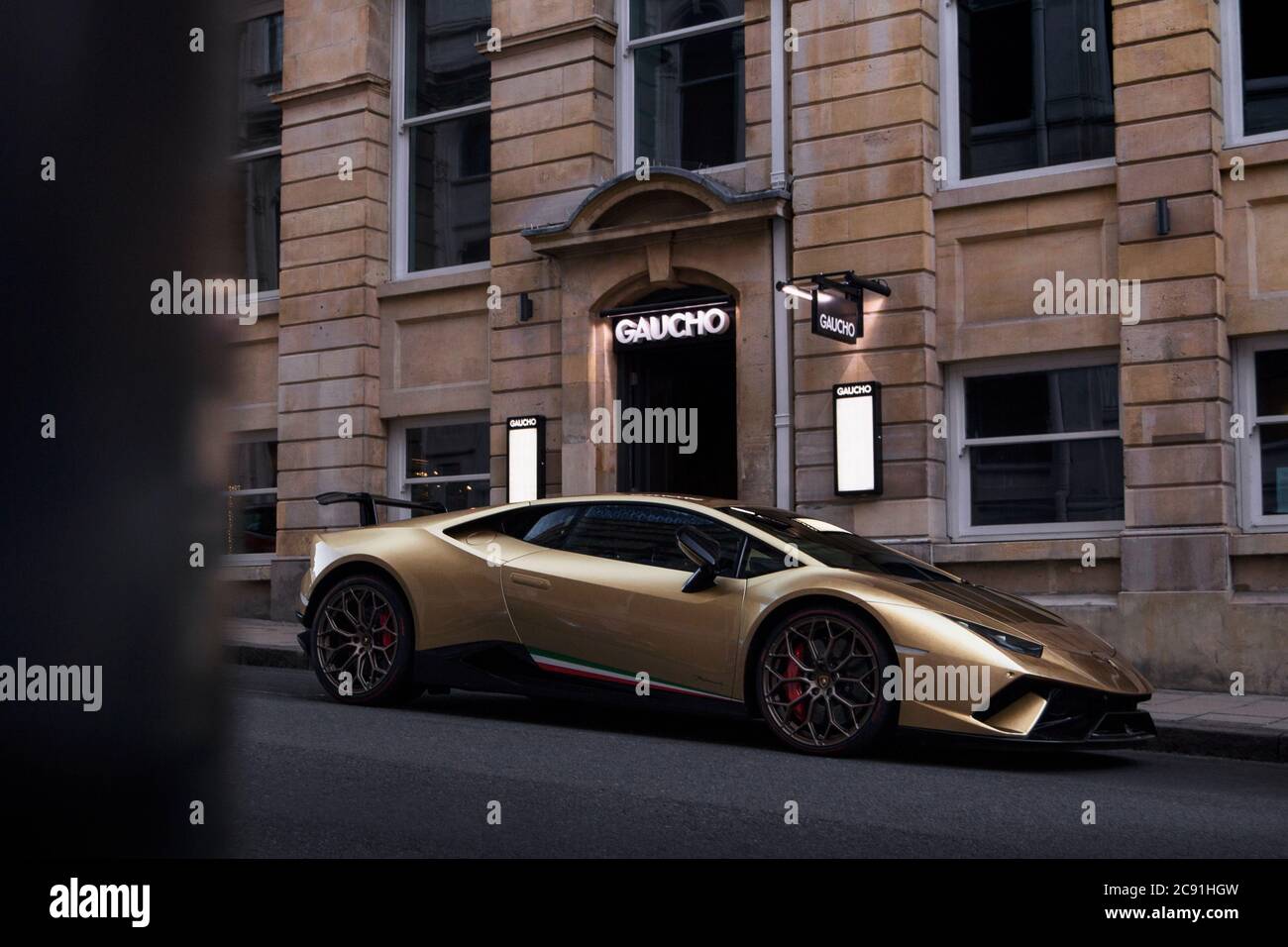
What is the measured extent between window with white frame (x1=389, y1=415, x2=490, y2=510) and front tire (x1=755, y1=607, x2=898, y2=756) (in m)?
9.70

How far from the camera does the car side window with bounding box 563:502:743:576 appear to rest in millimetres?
8445

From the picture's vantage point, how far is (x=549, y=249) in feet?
52.7

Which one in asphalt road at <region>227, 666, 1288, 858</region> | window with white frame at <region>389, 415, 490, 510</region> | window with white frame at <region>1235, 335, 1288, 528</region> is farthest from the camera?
window with white frame at <region>389, 415, 490, 510</region>

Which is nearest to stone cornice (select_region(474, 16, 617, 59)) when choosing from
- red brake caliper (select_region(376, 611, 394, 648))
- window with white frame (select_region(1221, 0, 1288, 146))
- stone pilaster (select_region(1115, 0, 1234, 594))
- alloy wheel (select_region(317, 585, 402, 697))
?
stone pilaster (select_region(1115, 0, 1234, 594))

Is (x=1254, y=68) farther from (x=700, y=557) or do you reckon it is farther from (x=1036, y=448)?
(x=700, y=557)

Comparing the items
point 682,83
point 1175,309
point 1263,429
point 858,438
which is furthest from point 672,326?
point 1263,429

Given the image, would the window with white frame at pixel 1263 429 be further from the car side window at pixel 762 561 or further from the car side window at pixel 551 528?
the car side window at pixel 551 528

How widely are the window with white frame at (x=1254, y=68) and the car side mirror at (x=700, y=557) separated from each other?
725 cm

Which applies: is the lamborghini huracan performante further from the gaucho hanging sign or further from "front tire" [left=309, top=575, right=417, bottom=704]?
the gaucho hanging sign

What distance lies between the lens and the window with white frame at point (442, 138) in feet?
58.1

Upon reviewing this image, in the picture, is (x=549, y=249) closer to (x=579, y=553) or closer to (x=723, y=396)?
(x=723, y=396)

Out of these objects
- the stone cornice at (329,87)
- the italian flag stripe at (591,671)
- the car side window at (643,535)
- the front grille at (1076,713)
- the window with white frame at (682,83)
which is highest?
the stone cornice at (329,87)

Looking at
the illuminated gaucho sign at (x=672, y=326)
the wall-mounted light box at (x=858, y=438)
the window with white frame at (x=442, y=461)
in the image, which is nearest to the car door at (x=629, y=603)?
the wall-mounted light box at (x=858, y=438)
